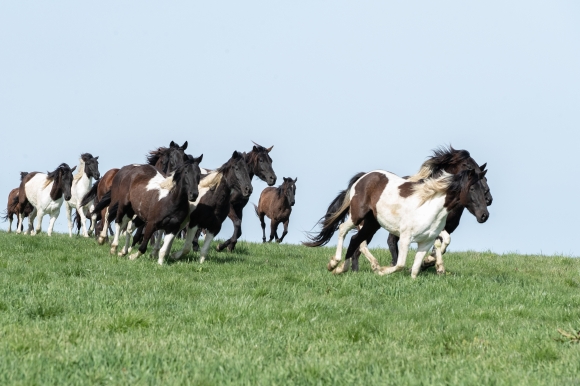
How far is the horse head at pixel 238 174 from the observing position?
1320cm

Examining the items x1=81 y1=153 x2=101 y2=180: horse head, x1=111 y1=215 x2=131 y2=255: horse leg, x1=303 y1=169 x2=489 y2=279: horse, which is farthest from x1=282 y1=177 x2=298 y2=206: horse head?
x1=303 y1=169 x2=489 y2=279: horse

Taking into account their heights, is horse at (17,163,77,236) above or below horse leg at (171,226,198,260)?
above

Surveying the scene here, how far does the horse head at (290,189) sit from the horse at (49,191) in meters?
7.53

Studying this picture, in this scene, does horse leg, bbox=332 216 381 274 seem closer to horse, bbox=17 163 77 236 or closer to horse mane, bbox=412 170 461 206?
horse mane, bbox=412 170 461 206

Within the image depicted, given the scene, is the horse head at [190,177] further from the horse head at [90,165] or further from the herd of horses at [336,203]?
the horse head at [90,165]

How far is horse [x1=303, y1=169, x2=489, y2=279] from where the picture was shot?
1147 cm

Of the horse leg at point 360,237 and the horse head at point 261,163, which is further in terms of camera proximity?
the horse head at point 261,163

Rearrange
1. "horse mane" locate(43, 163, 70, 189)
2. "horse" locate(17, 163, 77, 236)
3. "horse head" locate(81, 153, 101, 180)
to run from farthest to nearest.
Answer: "horse head" locate(81, 153, 101, 180), "horse mane" locate(43, 163, 70, 189), "horse" locate(17, 163, 77, 236)

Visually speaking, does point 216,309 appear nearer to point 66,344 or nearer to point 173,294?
point 173,294

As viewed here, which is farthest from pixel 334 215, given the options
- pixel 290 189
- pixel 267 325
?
pixel 290 189

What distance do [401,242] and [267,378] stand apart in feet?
22.1

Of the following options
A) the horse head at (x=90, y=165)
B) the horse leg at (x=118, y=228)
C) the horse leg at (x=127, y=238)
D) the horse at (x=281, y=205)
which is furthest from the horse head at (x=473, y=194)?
the horse at (x=281, y=205)

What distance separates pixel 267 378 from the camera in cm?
530

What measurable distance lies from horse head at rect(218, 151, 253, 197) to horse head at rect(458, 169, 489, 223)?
3802mm
